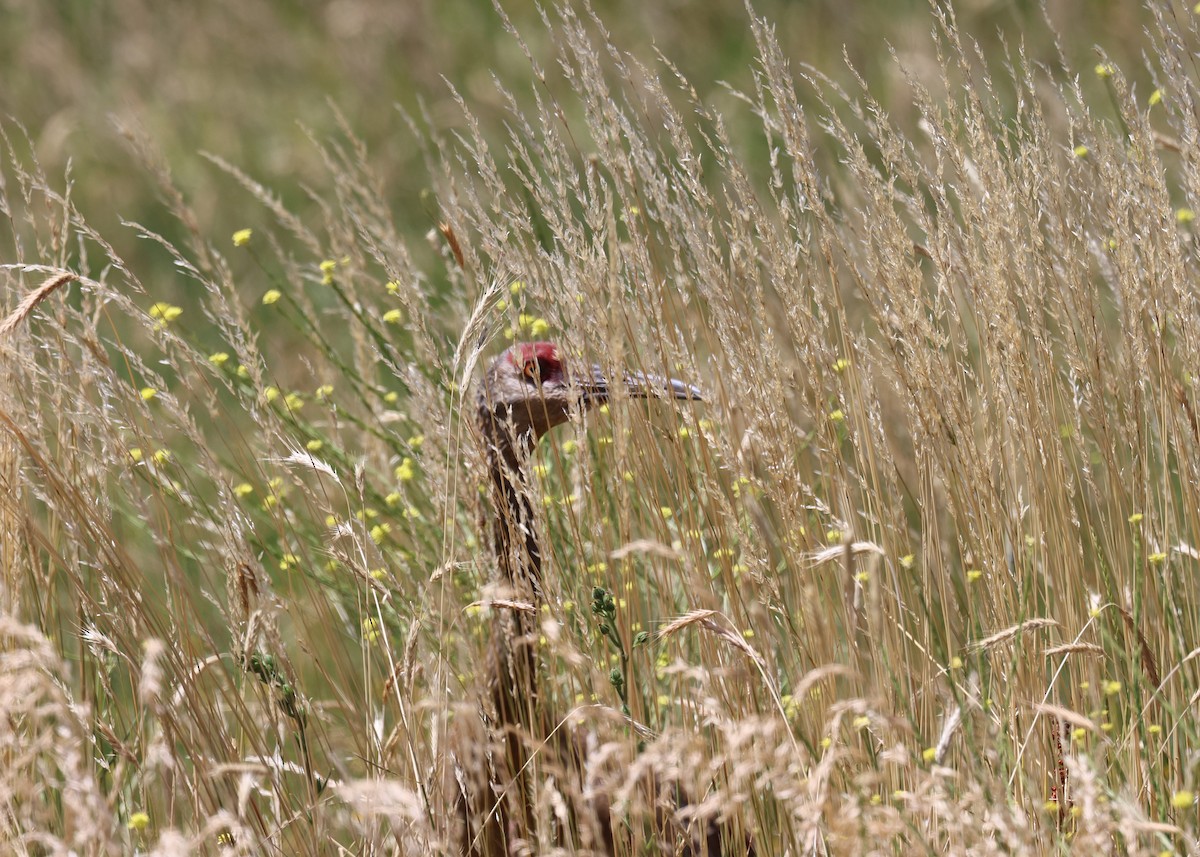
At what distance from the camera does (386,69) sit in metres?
7.70

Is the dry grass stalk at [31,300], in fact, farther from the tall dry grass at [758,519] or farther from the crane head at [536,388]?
the crane head at [536,388]

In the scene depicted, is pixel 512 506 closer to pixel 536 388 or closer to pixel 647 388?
pixel 536 388

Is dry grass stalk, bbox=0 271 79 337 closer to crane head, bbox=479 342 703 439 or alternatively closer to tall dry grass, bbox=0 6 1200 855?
tall dry grass, bbox=0 6 1200 855

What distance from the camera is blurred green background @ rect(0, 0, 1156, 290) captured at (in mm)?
6691

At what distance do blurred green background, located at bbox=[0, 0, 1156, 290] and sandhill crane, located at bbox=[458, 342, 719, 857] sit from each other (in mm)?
4011

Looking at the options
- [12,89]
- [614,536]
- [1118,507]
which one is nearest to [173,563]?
[614,536]

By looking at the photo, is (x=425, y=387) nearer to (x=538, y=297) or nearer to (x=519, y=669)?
(x=538, y=297)

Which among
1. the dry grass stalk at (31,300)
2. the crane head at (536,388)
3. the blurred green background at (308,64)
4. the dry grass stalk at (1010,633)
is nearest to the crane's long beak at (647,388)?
the crane head at (536,388)

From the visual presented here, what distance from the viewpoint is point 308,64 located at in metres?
8.04

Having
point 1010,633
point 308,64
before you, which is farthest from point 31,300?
point 308,64

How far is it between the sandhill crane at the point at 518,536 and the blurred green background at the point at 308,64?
13.2 ft

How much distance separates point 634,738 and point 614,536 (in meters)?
0.84

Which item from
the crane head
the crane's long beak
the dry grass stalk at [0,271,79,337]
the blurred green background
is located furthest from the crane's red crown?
the blurred green background

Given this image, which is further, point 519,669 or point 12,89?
point 12,89
